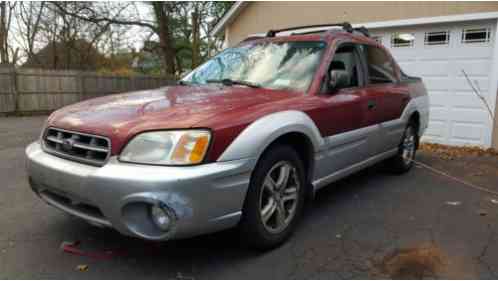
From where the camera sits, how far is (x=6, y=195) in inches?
165

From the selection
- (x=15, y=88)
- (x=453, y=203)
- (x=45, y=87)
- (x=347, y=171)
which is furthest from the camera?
(x=45, y=87)

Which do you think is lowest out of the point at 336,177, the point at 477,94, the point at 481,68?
the point at 336,177

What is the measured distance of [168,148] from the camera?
2289 millimetres

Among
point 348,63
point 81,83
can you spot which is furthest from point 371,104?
point 81,83

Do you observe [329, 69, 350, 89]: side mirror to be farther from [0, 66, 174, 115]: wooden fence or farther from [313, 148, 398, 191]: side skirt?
[0, 66, 174, 115]: wooden fence

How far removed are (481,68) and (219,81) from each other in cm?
604

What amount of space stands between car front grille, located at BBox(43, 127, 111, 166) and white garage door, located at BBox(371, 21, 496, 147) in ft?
24.0

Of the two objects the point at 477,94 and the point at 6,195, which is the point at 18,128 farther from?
the point at 477,94

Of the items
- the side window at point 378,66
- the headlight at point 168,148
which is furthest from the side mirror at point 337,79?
the headlight at point 168,148

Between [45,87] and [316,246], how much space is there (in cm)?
1352

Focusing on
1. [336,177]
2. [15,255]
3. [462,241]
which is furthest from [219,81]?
[462,241]

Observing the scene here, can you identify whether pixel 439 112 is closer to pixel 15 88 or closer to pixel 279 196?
pixel 279 196

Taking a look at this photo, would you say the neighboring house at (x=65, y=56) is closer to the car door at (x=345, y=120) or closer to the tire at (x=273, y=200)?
the car door at (x=345, y=120)

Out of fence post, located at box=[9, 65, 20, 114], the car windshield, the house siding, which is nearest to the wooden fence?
fence post, located at box=[9, 65, 20, 114]
